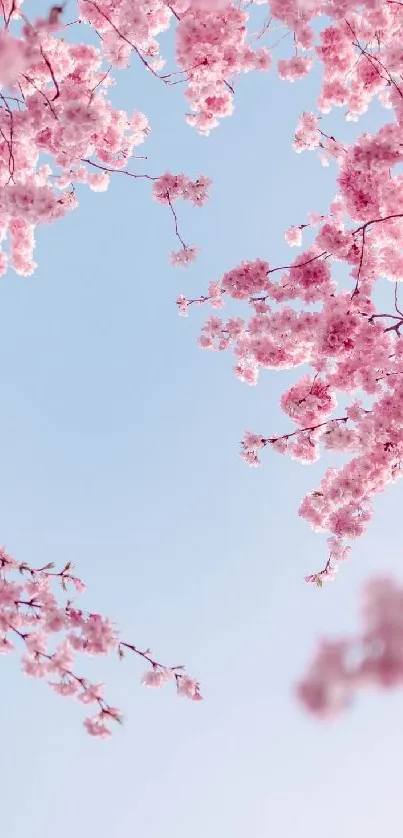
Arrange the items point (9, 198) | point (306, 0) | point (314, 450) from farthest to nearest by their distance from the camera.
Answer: point (314, 450) → point (306, 0) → point (9, 198)

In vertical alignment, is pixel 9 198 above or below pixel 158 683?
above

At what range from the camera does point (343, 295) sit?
955cm

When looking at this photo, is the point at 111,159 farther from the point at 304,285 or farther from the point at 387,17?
the point at 387,17

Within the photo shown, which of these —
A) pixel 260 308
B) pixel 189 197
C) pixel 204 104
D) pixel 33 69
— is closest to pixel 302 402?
pixel 260 308

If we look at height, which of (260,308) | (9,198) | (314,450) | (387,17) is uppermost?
(387,17)

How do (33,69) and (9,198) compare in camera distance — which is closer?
(9,198)

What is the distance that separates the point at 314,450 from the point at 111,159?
5500mm

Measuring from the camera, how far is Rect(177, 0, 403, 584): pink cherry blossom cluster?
800 cm

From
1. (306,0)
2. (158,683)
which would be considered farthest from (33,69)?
(158,683)

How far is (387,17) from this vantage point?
7.91 meters

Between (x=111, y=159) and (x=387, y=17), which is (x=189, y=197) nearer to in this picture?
(x=111, y=159)

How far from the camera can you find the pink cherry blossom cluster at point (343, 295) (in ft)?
26.2

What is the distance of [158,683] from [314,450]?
460 cm

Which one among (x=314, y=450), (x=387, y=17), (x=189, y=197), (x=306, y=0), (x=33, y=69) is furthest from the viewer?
(x=314, y=450)
